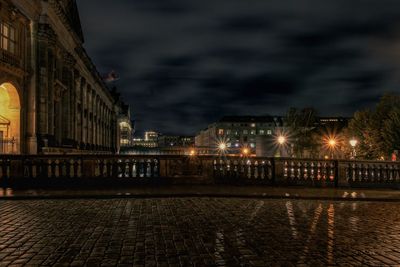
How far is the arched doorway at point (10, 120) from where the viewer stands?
25.9 metres

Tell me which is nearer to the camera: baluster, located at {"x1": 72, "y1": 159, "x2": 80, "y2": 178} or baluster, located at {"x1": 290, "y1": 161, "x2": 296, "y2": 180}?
baluster, located at {"x1": 72, "y1": 159, "x2": 80, "y2": 178}

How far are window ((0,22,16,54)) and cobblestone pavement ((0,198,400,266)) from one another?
1531cm

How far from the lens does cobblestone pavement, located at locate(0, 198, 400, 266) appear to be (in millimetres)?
5969

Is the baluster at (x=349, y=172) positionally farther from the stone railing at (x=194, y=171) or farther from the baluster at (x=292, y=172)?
the baluster at (x=292, y=172)

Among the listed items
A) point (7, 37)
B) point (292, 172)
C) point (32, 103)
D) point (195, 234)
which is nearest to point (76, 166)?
point (292, 172)

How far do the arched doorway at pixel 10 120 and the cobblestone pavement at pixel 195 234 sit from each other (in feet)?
50.1

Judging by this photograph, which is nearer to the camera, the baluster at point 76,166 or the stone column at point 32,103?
the baluster at point 76,166

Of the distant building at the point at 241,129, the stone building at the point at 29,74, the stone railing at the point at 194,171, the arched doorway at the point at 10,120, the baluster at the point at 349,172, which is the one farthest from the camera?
the distant building at the point at 241,129

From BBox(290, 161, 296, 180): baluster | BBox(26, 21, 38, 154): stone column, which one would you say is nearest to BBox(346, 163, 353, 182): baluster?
BBox(290, 161, 296, 180): baluster

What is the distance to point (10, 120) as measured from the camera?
26391 millimetres

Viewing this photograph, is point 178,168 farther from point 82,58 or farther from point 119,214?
point 82,58

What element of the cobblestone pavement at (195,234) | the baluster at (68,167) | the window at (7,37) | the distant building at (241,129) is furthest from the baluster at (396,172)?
the distant building at (241,129)

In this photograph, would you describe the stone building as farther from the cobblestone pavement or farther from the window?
the cobblestone pavement

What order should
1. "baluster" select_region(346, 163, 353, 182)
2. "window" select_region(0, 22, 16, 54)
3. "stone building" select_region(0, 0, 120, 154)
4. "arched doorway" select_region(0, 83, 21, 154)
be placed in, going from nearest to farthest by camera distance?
"baluster" select_region(346, 163, 353, 182) → "window" select_region(0, 22, 16, 54) → "stone building" select_region(0, 0, 120, 154) → "arched doorway" select_region(0, 83, 21, 154)
